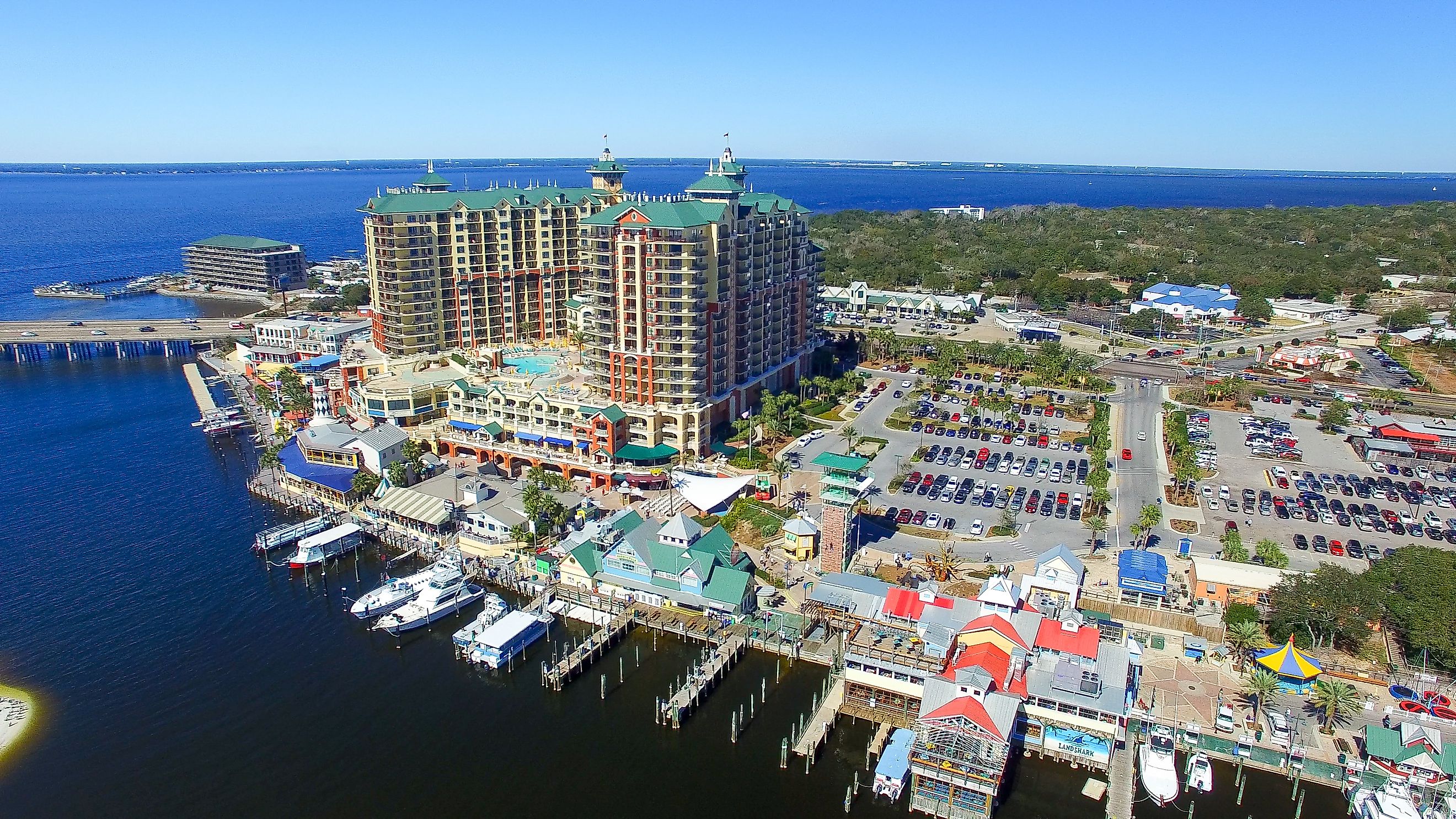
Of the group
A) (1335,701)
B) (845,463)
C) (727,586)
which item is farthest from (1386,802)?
(727,586)

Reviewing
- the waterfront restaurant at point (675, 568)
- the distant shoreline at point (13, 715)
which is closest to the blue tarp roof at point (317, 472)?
the waterfront restaurant at point (675, 568)

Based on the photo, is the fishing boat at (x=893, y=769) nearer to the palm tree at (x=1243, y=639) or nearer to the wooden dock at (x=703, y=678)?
the wooden dock at (x=703, y=678)

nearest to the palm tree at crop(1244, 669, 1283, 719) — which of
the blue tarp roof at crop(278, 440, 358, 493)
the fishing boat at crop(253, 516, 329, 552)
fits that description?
the fishing boat at crop(253, 516, 329, 552)

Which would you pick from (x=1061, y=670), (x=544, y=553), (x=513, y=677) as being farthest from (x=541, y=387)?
(x=1061, y=670)

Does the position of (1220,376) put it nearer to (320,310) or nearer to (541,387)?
(541,387)

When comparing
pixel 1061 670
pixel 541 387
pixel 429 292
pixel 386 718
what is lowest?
pixel 386 718
